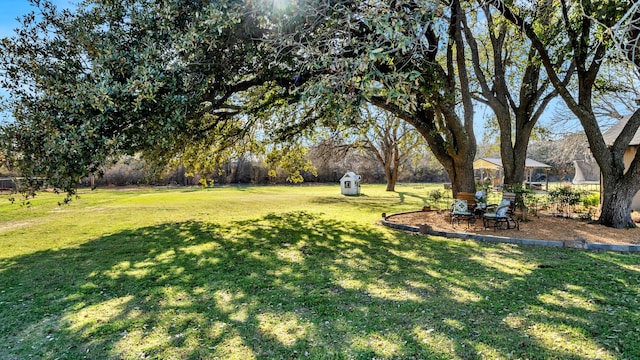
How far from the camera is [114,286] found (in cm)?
481

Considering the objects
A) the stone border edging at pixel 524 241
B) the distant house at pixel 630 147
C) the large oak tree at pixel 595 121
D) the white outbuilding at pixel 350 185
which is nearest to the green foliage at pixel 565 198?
the large oak tree at pixel 595 121

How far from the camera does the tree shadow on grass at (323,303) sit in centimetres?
301

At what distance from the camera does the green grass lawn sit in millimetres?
3004

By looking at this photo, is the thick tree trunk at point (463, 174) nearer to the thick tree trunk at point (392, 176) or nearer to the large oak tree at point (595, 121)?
the large oak tree at point (595, 121)

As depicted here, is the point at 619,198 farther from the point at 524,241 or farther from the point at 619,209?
the point at 524,241

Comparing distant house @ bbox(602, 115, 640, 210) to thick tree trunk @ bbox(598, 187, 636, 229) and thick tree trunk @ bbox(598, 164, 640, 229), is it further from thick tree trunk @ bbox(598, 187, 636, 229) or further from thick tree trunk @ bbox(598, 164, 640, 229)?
thick tree trunk @ bbox(598, 187, 636, 229)

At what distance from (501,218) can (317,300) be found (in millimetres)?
6014

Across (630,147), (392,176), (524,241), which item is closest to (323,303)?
(524,241)

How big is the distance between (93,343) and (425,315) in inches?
129

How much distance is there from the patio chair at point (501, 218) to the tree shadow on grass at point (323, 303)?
4.94 feet

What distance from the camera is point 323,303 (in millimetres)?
3986

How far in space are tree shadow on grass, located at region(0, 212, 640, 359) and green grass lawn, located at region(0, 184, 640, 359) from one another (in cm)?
2

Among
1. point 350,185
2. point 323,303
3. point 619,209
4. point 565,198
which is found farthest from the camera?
point 350,185

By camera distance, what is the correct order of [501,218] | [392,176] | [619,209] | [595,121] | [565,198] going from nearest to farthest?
[501,218], [619,209], [595,121], [565,198], [392,176]
